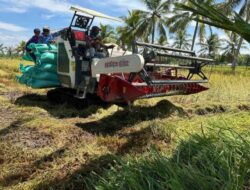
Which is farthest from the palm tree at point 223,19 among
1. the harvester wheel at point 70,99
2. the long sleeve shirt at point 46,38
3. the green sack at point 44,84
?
the long sleeve shirt at point 46,38

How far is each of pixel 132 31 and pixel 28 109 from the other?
41.2 metres

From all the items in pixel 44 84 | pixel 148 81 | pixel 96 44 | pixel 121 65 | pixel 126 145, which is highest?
pixel 96 44

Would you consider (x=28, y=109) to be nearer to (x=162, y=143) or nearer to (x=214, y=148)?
(x=162, y=143)

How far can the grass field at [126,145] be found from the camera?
2.73 m

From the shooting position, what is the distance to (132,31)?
159 feet

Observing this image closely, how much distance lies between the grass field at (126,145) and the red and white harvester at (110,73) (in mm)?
393

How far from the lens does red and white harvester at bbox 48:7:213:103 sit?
22.4 feet

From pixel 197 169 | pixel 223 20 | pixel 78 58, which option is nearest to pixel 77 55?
pixel 78 58

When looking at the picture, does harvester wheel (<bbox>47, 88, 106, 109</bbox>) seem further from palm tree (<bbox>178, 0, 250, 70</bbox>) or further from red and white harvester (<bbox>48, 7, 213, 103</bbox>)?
palm tree (<bbox>178, 0, 250, 70</bbox>)

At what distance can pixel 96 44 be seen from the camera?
849 cm

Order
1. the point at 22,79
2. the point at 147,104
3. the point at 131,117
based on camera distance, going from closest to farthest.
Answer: the point at 131,117 → the point at 147,104 → the point at 22,79

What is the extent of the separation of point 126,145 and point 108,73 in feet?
6.52

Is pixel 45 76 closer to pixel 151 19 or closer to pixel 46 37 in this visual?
pixel 46 37

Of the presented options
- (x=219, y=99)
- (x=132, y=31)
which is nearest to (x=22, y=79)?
(x=219, y=99)
